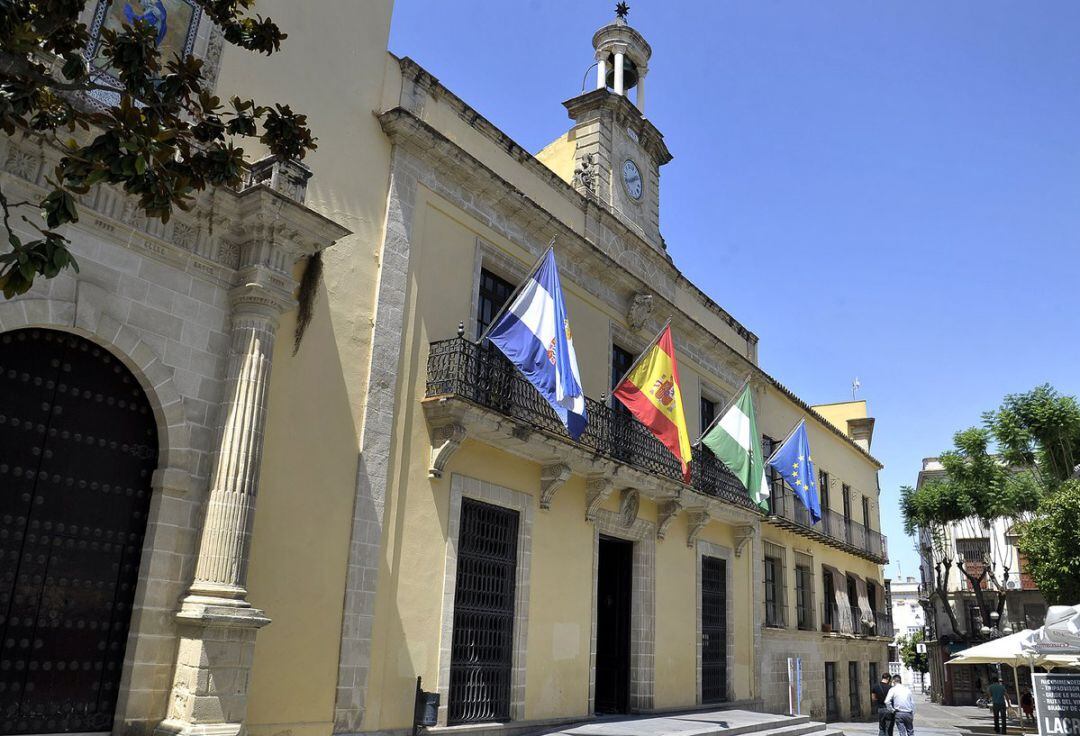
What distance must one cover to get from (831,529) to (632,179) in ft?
40.9

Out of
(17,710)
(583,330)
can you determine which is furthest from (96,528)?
(583,330)

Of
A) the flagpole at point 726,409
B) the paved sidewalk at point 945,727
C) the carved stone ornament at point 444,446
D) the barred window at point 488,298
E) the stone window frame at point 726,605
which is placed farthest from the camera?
the paved sidewalk at point 945,727

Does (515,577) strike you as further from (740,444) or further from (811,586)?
(811,586)

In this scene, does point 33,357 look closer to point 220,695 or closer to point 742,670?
point 220,695

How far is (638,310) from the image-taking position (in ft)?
48.1

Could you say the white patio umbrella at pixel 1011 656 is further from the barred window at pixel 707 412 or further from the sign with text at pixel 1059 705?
the barred window at pixel 707 412

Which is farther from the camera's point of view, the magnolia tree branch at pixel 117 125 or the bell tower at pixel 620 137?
the bell tower at pixel 620 137

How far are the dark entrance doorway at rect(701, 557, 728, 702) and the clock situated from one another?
23.1 ft

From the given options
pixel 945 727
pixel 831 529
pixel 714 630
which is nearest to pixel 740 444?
pixel 714 630

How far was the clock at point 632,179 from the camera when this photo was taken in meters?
15.9

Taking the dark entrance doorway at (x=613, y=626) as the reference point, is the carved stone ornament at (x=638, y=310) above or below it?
above

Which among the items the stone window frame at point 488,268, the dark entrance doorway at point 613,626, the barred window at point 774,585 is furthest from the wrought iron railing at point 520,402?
the barred window at point 774,585

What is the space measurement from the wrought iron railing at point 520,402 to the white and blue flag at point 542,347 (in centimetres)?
49

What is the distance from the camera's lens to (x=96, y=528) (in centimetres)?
686
